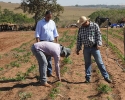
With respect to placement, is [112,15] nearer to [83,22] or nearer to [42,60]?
[83,22]

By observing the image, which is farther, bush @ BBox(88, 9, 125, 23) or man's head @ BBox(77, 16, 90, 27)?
bush @ BBox(88, 9, 125, 23)

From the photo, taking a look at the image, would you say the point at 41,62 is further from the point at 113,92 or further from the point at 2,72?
the point at 2,72

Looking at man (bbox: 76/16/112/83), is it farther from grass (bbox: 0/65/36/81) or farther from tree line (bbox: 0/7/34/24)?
tree line (bbox: 0/7/34/24)

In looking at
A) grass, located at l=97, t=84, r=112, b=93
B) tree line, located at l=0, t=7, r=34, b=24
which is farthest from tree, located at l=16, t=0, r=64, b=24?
grass, located at l=97, t=84, r=112, b=93

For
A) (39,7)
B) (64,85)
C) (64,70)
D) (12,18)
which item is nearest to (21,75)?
(64,70)

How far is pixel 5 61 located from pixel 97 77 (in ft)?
16.8

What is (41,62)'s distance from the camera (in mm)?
8117

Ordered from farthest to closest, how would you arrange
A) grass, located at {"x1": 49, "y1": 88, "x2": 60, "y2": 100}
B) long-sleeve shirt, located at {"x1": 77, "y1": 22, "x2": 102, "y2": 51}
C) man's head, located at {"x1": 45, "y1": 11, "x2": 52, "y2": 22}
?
man's head, located at {"x1": 45, "y1": 11, "x2": 52, "y2": 22}, long-sleeve shirt, located at {"x1": 77, "y1": 22, "x2": 102, "y2": 51}, grass, located at {"x1": 49, "y1": 88, "x2": 60, "y2": 100}

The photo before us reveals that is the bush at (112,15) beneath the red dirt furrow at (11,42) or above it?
beneath

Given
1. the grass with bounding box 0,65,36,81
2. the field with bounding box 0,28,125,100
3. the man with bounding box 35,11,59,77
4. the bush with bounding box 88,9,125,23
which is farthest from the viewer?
the bush with bounding box 88,9,125,23

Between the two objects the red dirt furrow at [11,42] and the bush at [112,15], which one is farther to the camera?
the bush at [112,15]

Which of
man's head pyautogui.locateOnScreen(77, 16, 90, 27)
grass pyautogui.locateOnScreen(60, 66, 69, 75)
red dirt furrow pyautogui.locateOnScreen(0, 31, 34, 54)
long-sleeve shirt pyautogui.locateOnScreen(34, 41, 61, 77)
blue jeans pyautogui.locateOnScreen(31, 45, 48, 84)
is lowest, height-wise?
red dirt furrow pyautogui.locateOnScreen(0, 31, 34, 54)

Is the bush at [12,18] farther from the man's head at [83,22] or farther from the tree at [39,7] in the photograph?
the man's head at [83,22]

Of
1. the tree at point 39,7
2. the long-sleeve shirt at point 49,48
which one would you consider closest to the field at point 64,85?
the long-sleeve shirt at point 49,48
